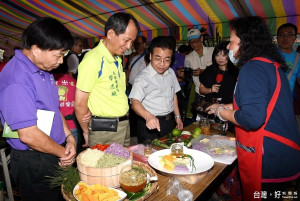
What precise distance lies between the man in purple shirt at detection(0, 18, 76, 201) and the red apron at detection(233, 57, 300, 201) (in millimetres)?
1273

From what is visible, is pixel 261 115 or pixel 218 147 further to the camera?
pixel 218 147

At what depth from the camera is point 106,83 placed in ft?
6.80

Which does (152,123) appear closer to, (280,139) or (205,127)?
(205,127)

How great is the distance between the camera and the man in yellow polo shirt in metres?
1.98

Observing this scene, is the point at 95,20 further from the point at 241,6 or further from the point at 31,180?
the point at 31,180

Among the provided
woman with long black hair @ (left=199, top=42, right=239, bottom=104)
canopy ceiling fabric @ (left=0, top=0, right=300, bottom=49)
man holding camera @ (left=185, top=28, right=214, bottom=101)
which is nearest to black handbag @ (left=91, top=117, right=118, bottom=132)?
woman with long black hair @ (left=199, top=42, right=239, bottom=104)

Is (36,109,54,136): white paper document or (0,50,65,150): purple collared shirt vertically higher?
(0,50,65,150): purple collared shirt

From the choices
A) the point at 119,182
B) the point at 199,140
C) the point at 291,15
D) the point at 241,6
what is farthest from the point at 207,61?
the point at 119,182

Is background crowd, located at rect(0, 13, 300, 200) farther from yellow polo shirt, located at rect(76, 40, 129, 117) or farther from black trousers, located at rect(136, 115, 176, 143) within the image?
black trousers, located at rect(136, 115, 176, 143)

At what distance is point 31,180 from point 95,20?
6691 mm

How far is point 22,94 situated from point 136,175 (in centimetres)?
82

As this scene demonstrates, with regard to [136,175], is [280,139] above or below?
above

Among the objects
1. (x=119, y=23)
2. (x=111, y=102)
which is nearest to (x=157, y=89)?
(x=111, y=102)

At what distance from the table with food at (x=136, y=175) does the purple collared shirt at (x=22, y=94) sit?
385 millimetres
